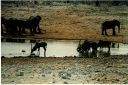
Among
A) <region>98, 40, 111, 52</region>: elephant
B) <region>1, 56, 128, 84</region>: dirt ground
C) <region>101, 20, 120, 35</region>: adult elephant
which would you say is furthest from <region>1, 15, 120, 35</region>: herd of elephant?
<region>1, 56, 128, 84</region>: dirt ground

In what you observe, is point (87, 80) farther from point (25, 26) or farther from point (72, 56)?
point (25, 26)

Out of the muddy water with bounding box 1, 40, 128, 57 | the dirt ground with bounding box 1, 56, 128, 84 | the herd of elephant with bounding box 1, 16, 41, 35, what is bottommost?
the dirt ground with bounding box 1, 56, 128, 84

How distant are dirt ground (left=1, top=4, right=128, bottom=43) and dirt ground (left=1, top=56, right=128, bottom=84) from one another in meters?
0.26

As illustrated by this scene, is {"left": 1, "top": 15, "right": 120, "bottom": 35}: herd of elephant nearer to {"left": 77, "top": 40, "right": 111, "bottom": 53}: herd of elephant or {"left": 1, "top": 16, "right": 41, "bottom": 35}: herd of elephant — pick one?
{"left": 1, "top": 16, "right": 41, "bottom": 35}: herd of elephant

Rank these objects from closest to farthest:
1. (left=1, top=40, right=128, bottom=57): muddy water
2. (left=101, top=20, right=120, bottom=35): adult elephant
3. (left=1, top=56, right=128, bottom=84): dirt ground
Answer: (left=1, top=56, right=128, bottom=84): dirt ground
(left=1, top=40, right=128, bottom=57): muddy water
(left=101, top=20, right=120, bottom=35): adult elephant

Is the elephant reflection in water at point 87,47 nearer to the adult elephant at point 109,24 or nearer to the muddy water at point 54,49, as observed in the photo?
the muddy water at point 54,49

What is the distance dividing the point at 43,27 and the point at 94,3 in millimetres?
632

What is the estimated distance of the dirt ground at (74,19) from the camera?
5297mm

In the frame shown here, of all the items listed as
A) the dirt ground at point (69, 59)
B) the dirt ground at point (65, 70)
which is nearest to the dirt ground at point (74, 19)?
the dirt ground at point (69, 59)

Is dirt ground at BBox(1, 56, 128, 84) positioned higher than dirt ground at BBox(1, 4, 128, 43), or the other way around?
dirt ground at BBox(1, 4, 128, 43)

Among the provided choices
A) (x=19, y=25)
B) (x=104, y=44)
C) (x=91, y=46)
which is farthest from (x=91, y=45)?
(x=19, y=25)

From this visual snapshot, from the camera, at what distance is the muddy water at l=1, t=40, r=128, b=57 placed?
5.17 meters

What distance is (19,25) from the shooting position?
17.3 ft

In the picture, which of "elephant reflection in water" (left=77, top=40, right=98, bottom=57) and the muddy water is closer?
the muddy water
